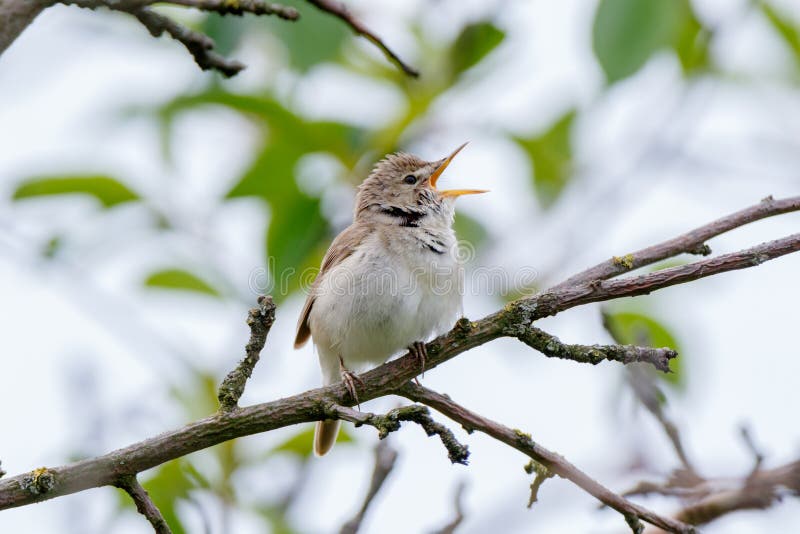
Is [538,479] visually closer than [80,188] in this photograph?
Yes

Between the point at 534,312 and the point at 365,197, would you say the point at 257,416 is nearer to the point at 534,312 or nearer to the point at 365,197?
the point at 534,312

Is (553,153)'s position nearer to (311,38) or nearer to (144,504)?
(311,38)

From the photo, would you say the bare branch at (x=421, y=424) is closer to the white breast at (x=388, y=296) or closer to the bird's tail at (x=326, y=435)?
the white breast at (x=388, y=296)

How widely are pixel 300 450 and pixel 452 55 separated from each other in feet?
6.95

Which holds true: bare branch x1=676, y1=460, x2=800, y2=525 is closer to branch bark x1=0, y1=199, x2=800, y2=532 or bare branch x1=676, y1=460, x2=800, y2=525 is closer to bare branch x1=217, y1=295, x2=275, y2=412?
branch bark x1=0, y1=199, x2=800, y2=532

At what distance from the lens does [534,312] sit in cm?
296

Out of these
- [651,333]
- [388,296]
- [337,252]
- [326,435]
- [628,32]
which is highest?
[337,252]

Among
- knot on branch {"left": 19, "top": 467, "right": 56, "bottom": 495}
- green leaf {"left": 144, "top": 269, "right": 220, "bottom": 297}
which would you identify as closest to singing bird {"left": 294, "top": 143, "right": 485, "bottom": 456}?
green leaf {"left": 144, "top": 269, "right": 220, "bottom": 297}

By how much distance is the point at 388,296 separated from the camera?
16.3ft

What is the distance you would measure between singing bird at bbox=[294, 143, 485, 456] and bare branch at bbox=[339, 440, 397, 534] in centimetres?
162

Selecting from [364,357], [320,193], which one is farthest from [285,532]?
[320,193]

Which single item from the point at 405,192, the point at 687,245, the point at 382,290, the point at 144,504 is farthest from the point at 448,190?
the point at 144,504

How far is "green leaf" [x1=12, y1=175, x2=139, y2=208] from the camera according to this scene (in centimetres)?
441

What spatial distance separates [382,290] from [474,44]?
1.36m
